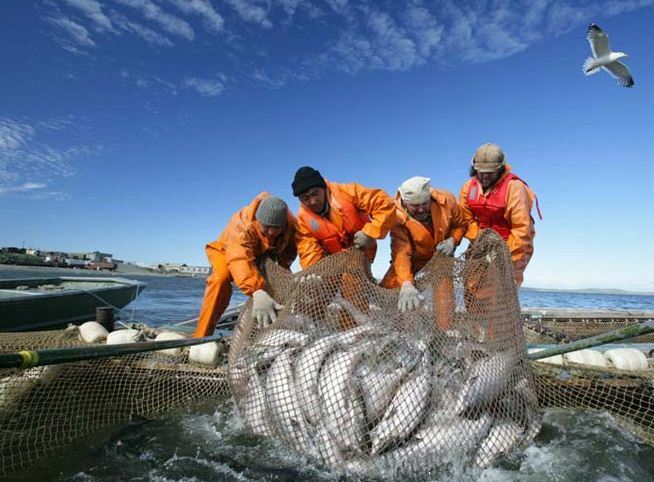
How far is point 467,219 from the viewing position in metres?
5.68

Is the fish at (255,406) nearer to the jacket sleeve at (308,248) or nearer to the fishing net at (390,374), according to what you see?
the fishing net at (390,374)

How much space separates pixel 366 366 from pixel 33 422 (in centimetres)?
355

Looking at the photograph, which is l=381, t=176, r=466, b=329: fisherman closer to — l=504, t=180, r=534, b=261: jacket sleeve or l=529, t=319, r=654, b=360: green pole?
l=504, t=180, r=534, b=261: jacket sleeve

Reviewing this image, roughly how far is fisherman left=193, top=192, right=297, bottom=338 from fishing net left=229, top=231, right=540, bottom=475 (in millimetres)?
337

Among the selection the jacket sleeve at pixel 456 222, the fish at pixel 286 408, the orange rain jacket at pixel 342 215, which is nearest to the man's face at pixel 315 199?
the orange rain jacket at pixel 342 215

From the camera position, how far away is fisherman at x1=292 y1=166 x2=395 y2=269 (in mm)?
4910

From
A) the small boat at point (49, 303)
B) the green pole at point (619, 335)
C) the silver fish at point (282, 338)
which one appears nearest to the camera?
the green pole at point (619, 335)

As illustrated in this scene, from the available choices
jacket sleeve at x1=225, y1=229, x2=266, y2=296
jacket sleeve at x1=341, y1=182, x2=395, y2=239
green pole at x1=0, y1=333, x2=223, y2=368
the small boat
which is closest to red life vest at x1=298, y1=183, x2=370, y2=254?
jacket sleeve at x1=341, y1=182, x2=395, y2=239

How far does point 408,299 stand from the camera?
434 cm

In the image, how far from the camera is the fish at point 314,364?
11.1 feet

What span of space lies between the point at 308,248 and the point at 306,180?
2.89 ft

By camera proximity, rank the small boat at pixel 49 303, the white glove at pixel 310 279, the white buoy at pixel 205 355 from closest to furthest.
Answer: the white glove at pixel 310 279 → the white buoy at pixel 205 355 → the small boat at pixel 49 303

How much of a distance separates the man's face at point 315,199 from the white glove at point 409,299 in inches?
56.0

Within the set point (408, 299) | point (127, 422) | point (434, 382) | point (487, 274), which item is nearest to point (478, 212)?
point (487, 274)
